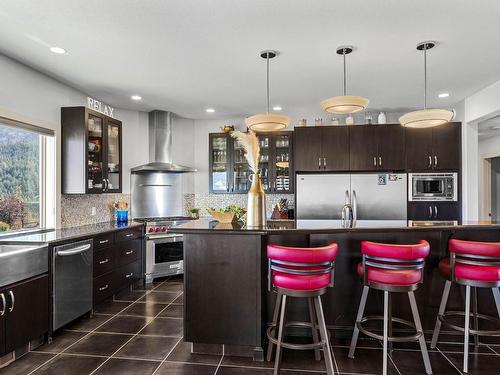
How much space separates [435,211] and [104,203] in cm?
501

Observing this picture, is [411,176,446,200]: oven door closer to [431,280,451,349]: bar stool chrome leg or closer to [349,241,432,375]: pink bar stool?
[431,280,451,349]: bar stool chrome leg

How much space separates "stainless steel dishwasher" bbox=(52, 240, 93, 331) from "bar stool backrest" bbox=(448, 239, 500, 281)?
3.34 meters

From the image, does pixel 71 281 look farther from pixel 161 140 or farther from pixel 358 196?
pixel 358 196

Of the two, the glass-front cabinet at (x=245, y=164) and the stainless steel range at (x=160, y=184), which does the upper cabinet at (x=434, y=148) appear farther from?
the stainless steel range at (x=160, y=184)

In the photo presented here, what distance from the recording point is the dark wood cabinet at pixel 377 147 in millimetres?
5457

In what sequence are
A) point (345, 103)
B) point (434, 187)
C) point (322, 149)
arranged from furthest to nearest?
point (322, 149)
point (434, 187)
point (345, 103)

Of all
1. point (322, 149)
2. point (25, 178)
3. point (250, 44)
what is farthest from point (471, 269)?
point (25, 178)

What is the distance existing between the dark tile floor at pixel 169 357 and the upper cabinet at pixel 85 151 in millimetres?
1676

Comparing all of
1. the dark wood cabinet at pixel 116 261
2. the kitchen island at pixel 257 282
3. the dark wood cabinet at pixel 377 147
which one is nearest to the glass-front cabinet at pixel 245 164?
the dark wood cabinet at pixel 377 147

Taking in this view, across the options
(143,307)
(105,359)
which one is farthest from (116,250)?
(105,359)

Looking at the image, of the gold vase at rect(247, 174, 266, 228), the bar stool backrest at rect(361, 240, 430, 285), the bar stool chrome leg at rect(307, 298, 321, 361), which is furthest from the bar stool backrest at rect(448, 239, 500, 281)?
the gold vase at rect(247, 174, 266, 228)

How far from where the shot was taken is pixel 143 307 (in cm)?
406

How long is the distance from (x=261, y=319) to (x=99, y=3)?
8.73ft

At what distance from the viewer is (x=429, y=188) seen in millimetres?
5355
